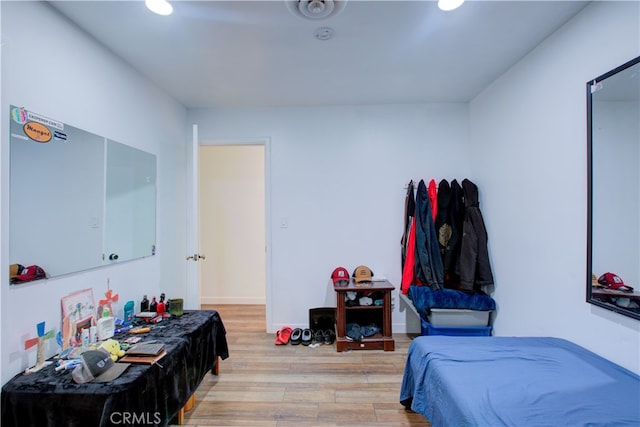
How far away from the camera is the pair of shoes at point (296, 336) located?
2.79m

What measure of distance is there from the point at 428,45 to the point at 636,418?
218cm

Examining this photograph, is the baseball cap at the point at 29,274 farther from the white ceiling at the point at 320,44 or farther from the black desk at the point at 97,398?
the white ceiling at the point at 320,44

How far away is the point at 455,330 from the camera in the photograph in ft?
8.25

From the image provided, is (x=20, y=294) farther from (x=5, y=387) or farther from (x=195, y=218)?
(x=195, y=218)

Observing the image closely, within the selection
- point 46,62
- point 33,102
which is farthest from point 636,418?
point 46,62

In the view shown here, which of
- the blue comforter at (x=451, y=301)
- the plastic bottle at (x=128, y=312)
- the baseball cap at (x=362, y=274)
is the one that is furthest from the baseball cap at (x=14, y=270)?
the blue comforter at (x=451, y=301)

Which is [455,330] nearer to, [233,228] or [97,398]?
[97,398]

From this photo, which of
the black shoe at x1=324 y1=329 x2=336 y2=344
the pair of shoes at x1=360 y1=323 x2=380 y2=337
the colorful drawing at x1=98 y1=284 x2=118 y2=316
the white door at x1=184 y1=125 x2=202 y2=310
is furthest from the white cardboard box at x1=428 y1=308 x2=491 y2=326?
the colorful drawing at x1=98 y1=284 x2=118 y2=316

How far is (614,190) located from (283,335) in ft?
8.88

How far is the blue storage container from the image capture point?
2.48m

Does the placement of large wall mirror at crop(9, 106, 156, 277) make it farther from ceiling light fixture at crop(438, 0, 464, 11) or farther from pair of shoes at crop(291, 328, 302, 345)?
ceiling light fixture at crop(438, 0, 464, 11)

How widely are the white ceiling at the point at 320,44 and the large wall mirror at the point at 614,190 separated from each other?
1.89 feet

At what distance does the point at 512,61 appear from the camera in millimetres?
2227

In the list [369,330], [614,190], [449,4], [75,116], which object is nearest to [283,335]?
[369,330]
